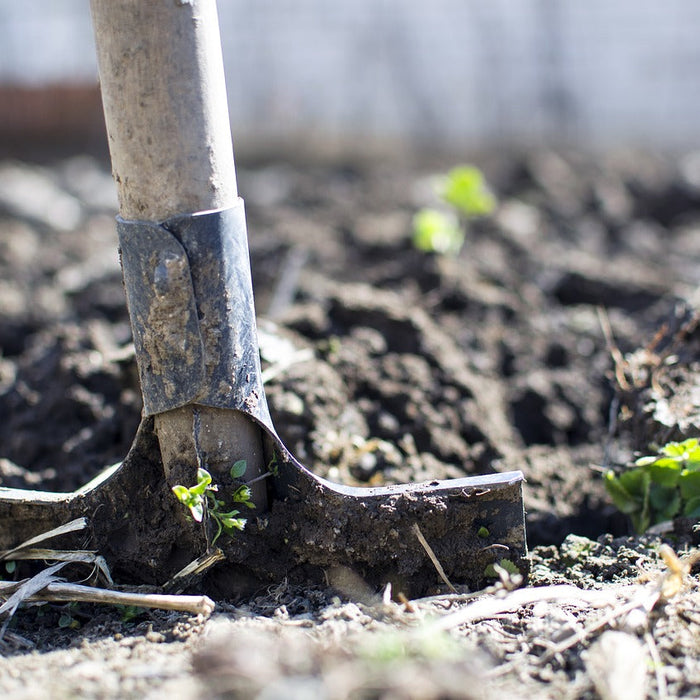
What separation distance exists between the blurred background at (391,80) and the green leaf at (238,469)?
6.78 metres

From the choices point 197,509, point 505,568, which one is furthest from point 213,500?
point 505,568

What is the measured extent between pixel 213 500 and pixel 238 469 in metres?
0.08

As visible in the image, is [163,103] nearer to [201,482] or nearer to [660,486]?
[201,482]

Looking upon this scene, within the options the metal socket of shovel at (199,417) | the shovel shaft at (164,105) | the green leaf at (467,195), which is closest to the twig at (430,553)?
the metal socket of shovel at (199,417)

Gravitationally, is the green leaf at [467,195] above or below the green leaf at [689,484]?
above

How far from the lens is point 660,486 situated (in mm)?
1922

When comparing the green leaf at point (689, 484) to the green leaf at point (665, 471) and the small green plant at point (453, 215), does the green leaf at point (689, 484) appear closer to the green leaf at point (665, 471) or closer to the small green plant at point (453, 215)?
the green leaf at point (665, 471)

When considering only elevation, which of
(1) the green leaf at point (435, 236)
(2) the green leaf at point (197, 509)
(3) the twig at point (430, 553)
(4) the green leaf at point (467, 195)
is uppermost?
(4) the green leaf at point (467, 195)

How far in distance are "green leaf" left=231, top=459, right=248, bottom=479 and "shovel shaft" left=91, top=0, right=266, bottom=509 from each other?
511 mm

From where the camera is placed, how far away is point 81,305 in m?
3.74

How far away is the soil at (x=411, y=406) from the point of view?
1.34 m

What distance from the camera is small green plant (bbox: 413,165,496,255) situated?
387cm

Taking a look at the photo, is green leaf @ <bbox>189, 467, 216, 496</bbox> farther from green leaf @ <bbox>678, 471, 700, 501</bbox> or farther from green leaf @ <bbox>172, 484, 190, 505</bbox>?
green leaf @ <bbox>678, 471, 700, 501</bbox>

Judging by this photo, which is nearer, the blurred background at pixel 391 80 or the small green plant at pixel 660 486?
the small green plant at pixel 660 486
